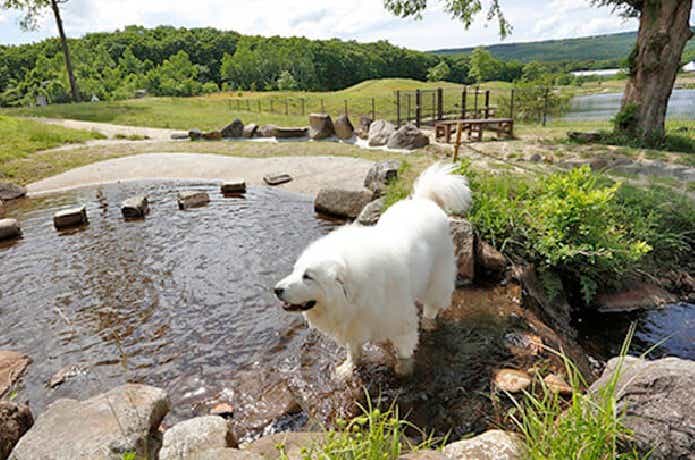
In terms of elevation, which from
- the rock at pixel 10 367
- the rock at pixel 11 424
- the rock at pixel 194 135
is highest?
the rock at pixel 194 135

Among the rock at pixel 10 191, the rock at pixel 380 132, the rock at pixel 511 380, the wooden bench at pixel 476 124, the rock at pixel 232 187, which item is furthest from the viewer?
the rock at pixel 380 132

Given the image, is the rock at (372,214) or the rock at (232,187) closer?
the rock at (372,214)

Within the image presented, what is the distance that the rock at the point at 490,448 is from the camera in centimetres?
235

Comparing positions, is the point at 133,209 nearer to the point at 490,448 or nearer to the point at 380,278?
the point at 380,278

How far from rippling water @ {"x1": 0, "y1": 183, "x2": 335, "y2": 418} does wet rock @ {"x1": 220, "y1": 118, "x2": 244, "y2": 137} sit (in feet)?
41.3

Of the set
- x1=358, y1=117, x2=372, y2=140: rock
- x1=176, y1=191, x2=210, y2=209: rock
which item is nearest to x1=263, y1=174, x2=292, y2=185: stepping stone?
x1=176, y1=191, x2=210, y2=209: rock

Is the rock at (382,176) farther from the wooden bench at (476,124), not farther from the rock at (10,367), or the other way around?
the wooden bench at (476,124)

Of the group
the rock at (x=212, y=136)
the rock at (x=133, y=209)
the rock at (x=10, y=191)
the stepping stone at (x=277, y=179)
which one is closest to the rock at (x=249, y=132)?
the rock at (x=212, y=136)

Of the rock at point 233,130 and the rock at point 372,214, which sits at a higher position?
the rock at point 233,130

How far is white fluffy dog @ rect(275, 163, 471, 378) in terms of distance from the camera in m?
3.17

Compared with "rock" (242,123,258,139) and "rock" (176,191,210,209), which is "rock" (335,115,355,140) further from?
"rock" (176,191,210,209)

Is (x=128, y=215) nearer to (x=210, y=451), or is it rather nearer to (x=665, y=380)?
(x=210, y=451)

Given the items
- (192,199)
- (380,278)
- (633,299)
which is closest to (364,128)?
(192,199)

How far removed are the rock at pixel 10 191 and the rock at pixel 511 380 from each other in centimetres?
1300
